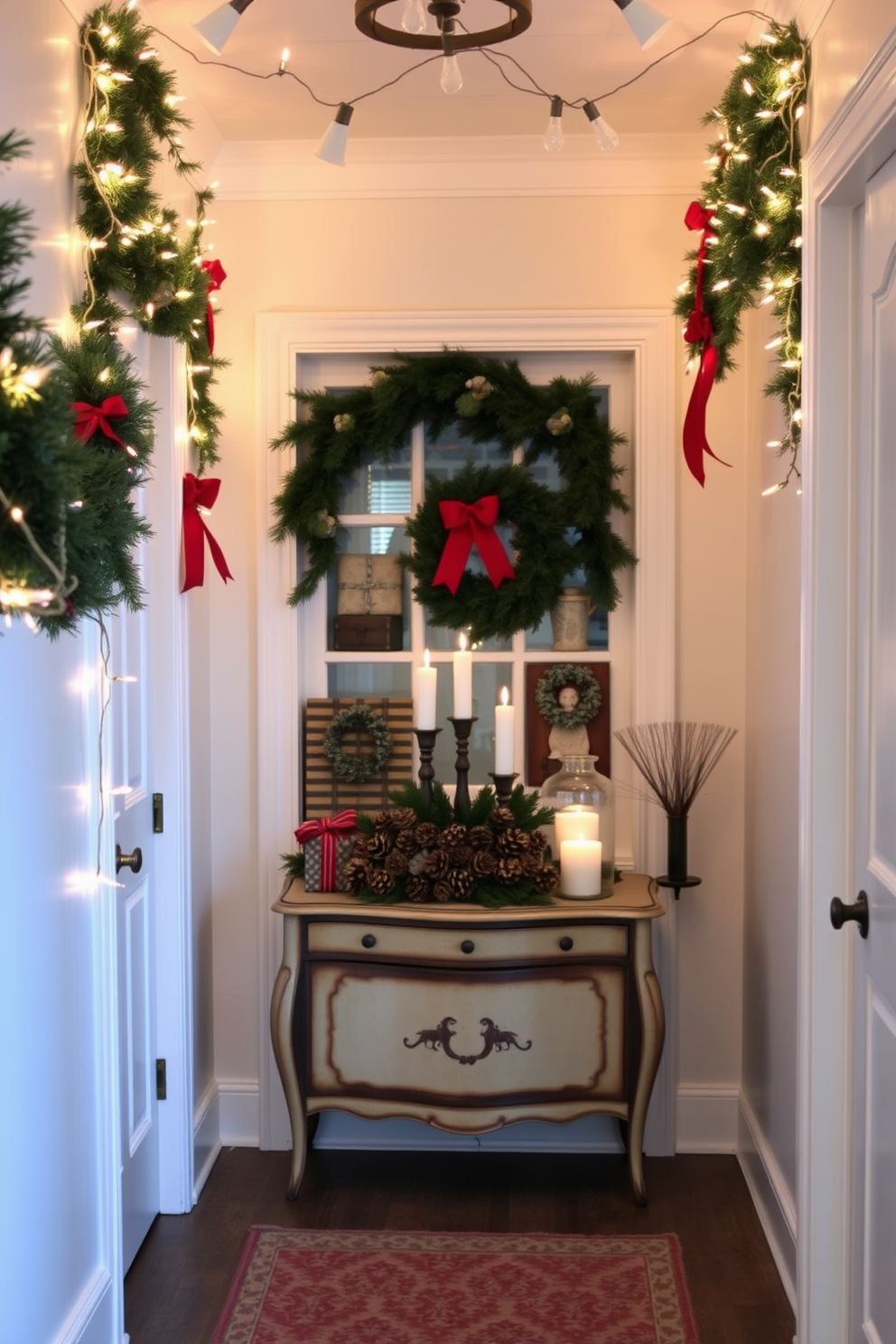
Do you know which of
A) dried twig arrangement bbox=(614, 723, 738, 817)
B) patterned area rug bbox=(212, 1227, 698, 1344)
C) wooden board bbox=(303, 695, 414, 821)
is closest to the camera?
patterned area rug bbox=(212, 1227, 698, 1344)

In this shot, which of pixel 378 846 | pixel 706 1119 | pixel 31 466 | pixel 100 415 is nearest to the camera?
pixel 31 466

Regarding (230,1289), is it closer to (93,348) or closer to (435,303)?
(93,348)

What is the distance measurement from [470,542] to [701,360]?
770 mm

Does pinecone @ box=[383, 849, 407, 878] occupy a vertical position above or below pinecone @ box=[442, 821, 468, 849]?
below

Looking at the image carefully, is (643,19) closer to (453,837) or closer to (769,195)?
(769,195)

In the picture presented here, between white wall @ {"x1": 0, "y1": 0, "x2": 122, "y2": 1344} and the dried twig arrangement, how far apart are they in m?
1.52

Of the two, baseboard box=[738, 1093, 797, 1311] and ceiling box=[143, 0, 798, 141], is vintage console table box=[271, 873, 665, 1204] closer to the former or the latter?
baseboard box=[738, 1093, 797, 1311]

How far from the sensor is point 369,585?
148 inches

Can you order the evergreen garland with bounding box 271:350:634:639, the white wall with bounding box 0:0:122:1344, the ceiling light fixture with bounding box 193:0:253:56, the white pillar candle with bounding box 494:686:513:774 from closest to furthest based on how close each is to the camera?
the white wall with bounding box 0:0:122:1344 < the ceiling light fixture with bounding box 193:0:253:56 < the white pillar candle with bounding box 494:686:513:774 < the evergreen garland with bounding box 271:350:634:639

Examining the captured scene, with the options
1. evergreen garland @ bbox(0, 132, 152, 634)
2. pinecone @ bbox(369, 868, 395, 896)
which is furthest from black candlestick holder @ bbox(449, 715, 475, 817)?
evergreen garland @ bbox(0, 132, 152, 634)

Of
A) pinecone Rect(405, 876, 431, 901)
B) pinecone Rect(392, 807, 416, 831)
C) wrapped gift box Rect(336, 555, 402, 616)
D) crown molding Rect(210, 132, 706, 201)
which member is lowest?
pinecone Rect(405, 876, 431, 901)

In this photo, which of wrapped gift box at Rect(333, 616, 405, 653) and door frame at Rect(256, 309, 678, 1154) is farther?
wrapped gift box at Rect(333, 616, 405, 653)

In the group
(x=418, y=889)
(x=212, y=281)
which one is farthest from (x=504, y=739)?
(x=212, y=281)

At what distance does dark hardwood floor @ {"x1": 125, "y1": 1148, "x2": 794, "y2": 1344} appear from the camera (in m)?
2.83
